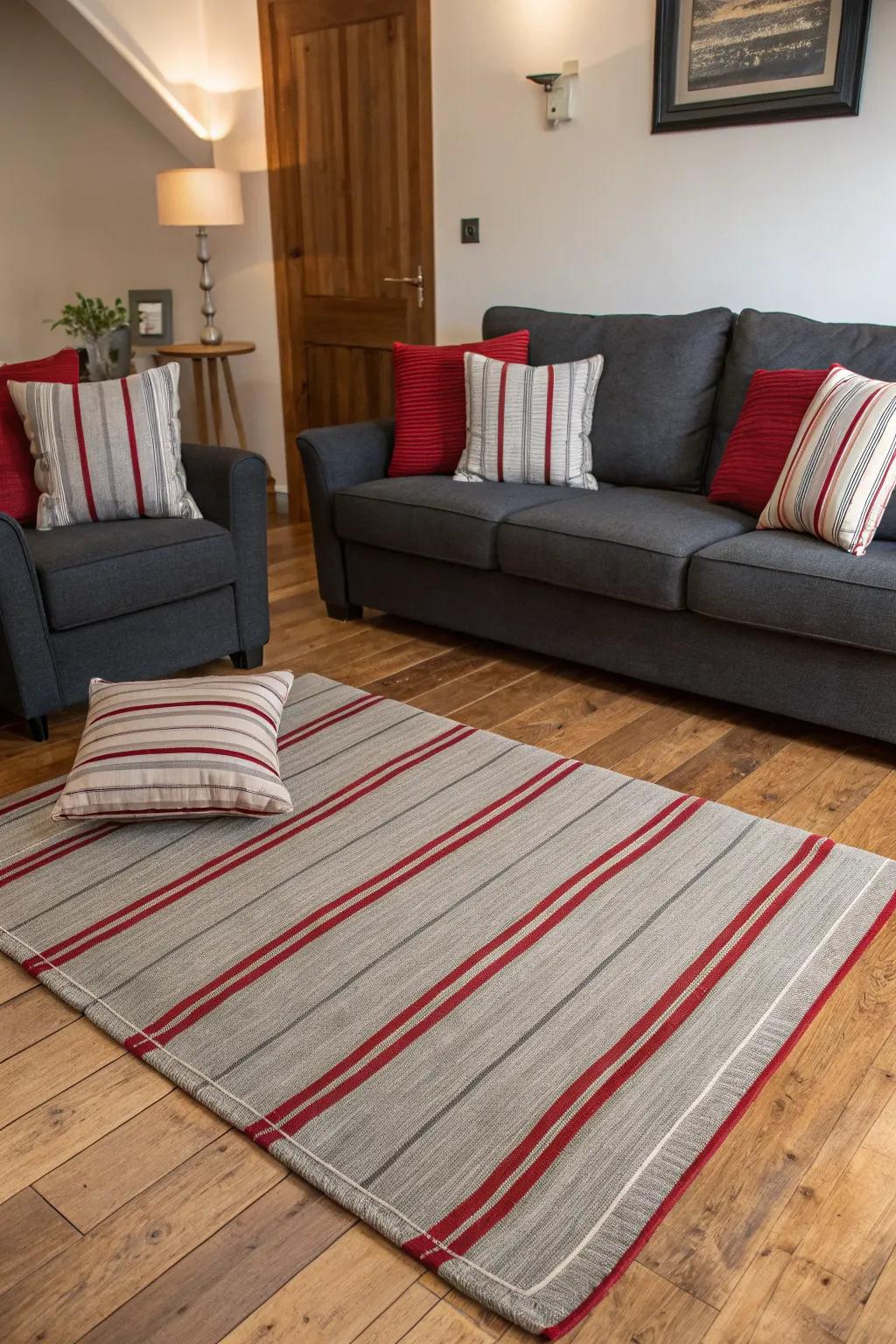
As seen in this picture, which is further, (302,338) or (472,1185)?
(302,338)

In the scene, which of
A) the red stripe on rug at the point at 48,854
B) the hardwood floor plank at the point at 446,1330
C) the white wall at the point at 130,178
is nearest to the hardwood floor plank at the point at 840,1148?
the hardwood floor plank at the point at 446,1330

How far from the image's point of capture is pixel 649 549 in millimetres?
2902

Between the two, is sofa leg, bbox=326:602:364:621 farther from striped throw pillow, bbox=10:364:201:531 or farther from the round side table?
the round side table

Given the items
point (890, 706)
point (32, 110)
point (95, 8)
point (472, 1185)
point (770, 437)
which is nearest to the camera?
point (472, 1185)

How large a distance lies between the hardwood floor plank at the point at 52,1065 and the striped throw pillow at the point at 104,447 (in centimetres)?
172

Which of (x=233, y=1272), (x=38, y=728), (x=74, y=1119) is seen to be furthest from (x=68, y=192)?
(x=233, y=1272)

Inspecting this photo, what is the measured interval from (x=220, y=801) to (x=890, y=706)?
156 cm

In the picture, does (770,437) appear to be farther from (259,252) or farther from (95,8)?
(95,8)

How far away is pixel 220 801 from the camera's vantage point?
2352 mm

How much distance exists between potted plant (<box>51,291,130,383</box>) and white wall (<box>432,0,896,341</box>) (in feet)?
5.55

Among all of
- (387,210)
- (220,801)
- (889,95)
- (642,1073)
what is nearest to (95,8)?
(387,210)

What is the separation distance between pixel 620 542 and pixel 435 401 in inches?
→ 42.1

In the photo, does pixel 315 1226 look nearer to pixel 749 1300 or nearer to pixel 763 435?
pixel 749 1300

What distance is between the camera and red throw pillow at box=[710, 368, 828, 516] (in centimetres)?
302
